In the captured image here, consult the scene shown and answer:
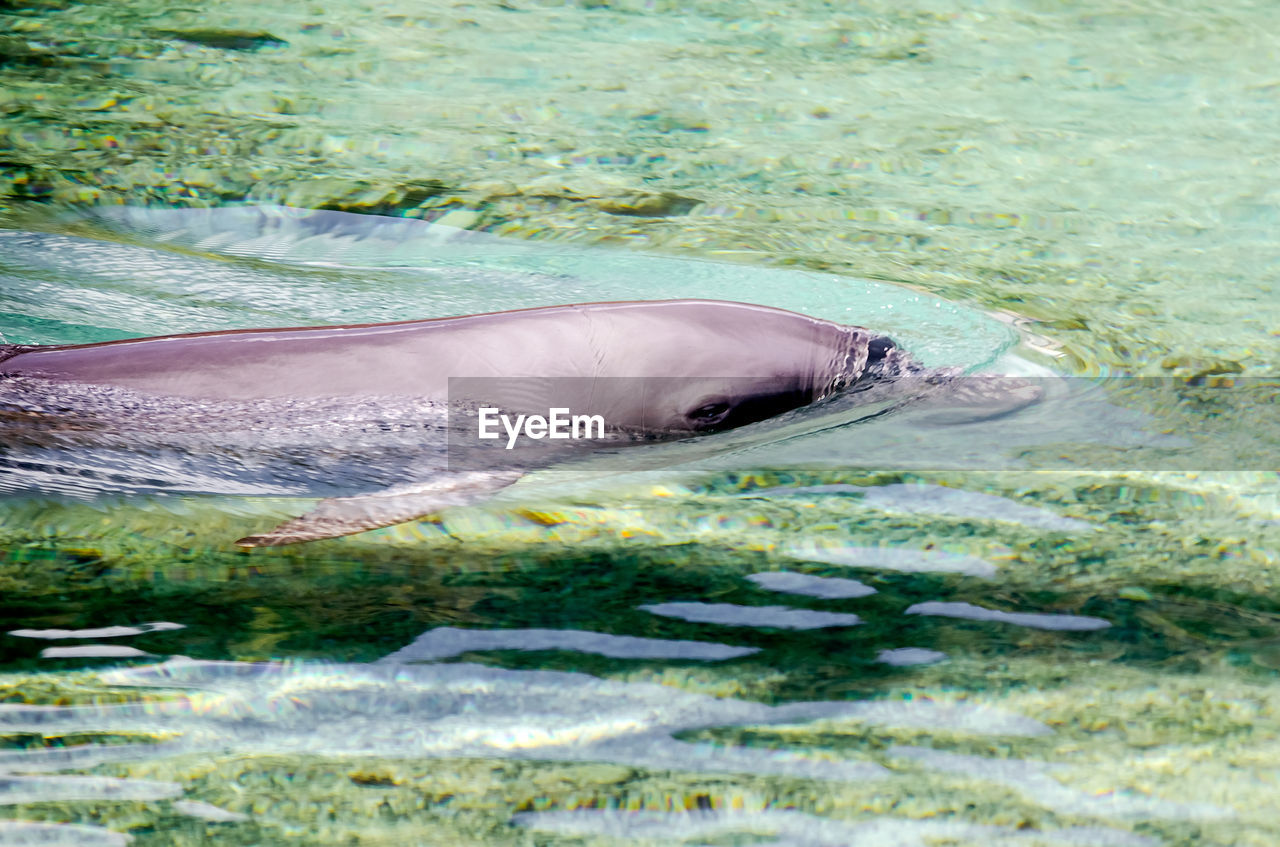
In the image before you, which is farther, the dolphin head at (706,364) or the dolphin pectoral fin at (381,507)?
the dolphin head at (706,364)

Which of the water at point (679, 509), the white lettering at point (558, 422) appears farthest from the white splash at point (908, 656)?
the white lettering at point (558, 422)

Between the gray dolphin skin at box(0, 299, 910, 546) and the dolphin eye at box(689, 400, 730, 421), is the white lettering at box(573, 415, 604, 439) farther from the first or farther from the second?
the dolphin eye at box(689, 400, 730, 421)

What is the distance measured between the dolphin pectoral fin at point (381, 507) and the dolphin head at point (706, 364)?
462 millimetres

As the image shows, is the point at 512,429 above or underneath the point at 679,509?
above

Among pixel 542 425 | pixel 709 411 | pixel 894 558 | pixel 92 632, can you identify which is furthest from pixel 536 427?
pixel 92 632

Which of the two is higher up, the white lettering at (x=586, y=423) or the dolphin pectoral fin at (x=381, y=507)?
the white lettering at (x=586, y=423)

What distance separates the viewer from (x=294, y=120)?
19.7 feet

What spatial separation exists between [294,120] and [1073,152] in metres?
3.79

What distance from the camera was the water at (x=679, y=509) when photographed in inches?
90.8

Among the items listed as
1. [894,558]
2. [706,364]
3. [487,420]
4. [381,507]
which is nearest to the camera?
[894,558]

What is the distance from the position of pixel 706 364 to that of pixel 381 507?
41.0 inches

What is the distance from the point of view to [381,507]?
10.5 feet

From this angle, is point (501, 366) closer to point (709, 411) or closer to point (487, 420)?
point (487, 420)

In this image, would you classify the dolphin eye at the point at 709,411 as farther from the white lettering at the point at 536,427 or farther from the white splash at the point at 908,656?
the white splash at the point at 908,656
